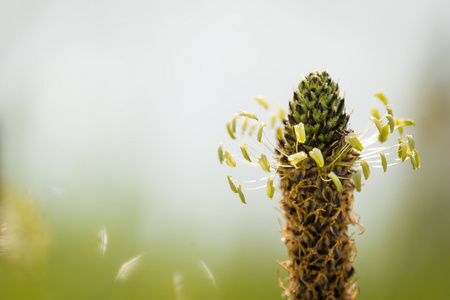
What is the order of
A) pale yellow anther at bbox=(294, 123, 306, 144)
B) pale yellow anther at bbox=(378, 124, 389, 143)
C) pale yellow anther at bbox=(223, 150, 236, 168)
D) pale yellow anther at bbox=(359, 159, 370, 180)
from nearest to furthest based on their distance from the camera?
pale yellow anther at bbox=(294, 123, 306, 144) < pale yellow anther at bbox=(359, 159, 370, 180) < pale yellow anther at bbox=(223, 150, 236, 168) < pale yellow anther at bbox=(378, 124, 389, 143)

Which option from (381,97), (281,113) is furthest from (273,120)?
(381,97)

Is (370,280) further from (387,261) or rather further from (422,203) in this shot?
(422,203)

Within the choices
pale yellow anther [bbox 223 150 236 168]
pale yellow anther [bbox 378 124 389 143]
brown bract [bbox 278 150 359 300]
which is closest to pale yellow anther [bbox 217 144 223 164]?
pale yellow anther [bbox 223 150 236 168]

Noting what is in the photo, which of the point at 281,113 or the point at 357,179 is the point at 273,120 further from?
the point at 357,179

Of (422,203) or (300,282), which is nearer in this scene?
(300,282)

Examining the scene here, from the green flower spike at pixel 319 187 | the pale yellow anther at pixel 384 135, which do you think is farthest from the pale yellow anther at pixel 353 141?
the pale yellow anther at pixel 384 135

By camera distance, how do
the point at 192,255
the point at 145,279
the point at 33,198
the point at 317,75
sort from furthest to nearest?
the point at 192,255 < the point at 33,198 < the point at 145,279 < the point at 317,75

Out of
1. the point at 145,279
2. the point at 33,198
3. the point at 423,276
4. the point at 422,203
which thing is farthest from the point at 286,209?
the point at 422,203

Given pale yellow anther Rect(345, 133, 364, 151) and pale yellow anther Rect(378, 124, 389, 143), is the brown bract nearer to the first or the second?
pale yellow anther Rect(345, 133, 364, 151)
